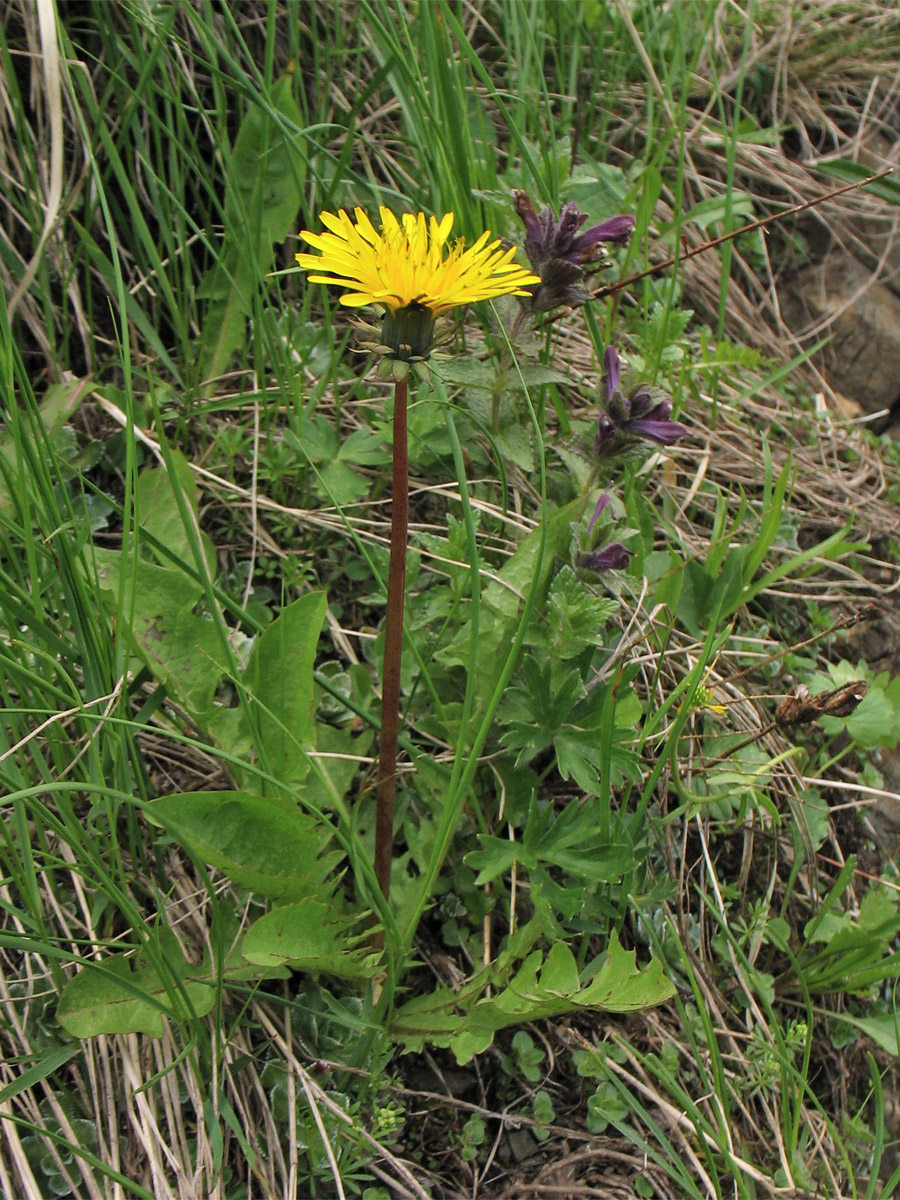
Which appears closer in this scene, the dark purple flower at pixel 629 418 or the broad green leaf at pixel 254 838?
the broad green leaf at pixel 254 838

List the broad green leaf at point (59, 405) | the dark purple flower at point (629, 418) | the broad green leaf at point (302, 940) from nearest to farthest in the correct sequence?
1. the broad green leaf at point (302, 940)
2. the dark purple flower at point (629, 418)
3. the broad green leaf at point (59, 405)

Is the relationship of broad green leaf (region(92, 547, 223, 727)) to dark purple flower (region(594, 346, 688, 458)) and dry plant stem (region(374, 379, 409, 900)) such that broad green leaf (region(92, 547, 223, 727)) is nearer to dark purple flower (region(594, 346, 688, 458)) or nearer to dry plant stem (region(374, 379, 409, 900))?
dry plant stem (region(374, 379, 409, 900))

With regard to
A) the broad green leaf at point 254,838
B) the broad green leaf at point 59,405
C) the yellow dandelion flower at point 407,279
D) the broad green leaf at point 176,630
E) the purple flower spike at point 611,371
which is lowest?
the broad green leaf at point 254,838

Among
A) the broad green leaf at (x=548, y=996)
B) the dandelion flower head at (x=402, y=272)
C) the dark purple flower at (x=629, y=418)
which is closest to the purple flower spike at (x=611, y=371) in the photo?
the dark purple flower at (x=629, y=418)

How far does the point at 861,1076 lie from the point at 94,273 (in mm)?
2189

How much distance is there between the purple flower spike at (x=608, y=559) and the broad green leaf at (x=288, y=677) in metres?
0.42

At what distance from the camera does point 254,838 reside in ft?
4.13

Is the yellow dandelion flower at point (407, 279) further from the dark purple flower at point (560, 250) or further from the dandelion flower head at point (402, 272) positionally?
the dark purple flower at point (560, 250)

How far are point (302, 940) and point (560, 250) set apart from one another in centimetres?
115

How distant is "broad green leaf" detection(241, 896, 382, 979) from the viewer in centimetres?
118

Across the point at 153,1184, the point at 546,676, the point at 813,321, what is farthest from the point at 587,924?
the point at 813,321

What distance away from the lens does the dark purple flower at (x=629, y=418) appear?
5.00 ft

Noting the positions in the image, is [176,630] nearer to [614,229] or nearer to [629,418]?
[629,418]

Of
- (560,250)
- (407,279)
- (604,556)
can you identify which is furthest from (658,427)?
(407,279)
